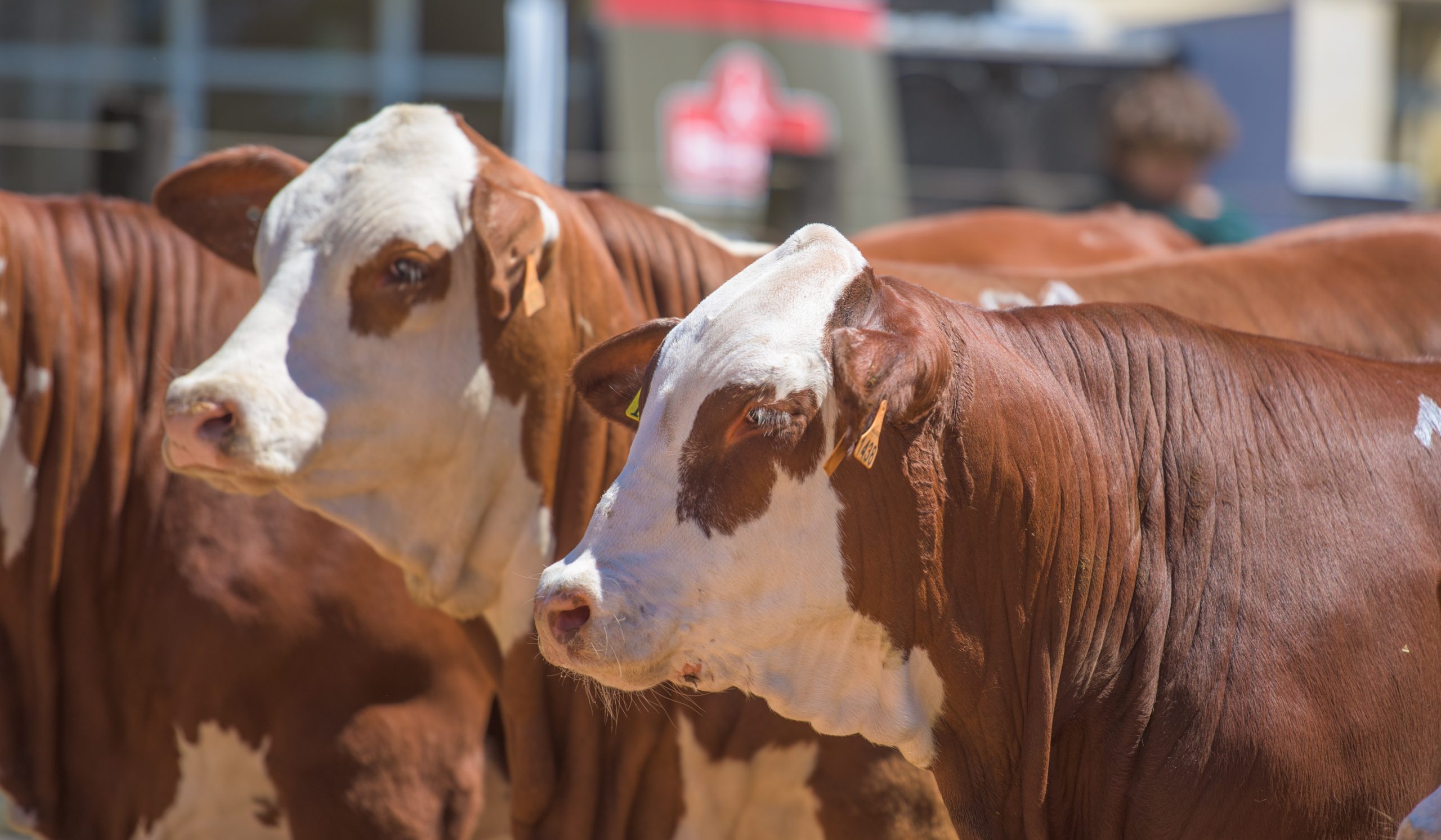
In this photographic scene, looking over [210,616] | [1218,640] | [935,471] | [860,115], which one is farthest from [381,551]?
[860,115]

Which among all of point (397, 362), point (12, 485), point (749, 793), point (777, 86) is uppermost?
point (777, 86)

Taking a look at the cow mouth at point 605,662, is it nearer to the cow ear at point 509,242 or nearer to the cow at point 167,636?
the cow ear at point 509,242

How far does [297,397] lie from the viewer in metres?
2.74

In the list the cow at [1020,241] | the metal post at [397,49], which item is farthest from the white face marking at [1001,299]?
the metal post at [397,49]

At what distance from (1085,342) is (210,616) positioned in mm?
1988

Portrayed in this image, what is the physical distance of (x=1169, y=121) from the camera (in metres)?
5.71

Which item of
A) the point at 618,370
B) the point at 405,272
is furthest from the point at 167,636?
the point at 618,370

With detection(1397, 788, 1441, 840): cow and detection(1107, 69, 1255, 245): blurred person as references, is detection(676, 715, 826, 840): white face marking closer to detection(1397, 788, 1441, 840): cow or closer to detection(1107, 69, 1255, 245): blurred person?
detection(1397, 788, 1441, 840): cow

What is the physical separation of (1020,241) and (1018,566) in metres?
2.71

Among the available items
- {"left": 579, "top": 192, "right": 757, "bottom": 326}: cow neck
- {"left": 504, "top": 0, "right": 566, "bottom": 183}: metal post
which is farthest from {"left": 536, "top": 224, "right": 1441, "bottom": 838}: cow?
{"left": 504, "top": 0, "right": 566, "bottom": 183}: metal post

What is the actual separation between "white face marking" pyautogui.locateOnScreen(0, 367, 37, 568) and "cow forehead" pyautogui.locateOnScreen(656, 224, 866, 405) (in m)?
1.95

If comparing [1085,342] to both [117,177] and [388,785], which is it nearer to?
[388,785]

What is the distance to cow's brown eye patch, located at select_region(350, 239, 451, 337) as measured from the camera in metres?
2.79

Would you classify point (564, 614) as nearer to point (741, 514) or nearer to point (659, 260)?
point (741, 514)
